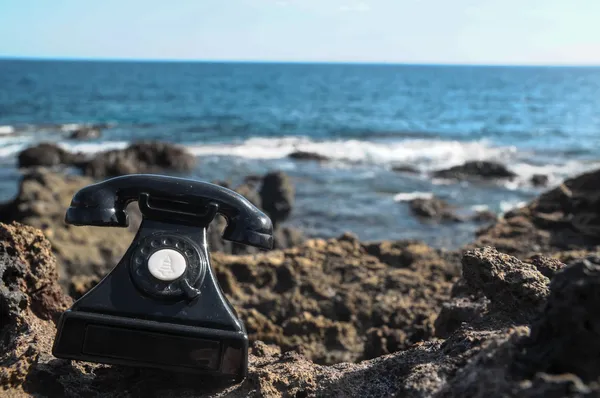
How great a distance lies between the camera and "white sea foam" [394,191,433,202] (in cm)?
A: 1407

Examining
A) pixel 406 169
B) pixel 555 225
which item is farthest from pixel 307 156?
pixel 555 225

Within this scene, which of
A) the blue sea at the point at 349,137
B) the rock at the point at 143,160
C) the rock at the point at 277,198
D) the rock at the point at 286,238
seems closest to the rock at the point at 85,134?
the blue sea at the point at 349,137

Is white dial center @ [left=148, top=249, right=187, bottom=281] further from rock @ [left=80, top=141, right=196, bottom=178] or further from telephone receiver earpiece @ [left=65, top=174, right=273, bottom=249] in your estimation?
rock @ [left=80, top=141, right=196, bottom=178]

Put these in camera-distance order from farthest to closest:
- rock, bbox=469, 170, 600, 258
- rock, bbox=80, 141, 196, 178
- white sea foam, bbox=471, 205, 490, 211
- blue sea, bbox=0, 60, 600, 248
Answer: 1. rock, bbox=80, 141, 196, 178
2. blue sea, bbox=0, 60, 600, 248
3. white sea foam, bbox=471, 205, 490, 211
4. rock, bbox=469, 170, 600, 258

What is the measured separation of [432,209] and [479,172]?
5282 millimetres

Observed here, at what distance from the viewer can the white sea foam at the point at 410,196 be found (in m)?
14.1

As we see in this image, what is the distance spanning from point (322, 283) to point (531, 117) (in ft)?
121

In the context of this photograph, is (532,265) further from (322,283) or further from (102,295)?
(322,283)

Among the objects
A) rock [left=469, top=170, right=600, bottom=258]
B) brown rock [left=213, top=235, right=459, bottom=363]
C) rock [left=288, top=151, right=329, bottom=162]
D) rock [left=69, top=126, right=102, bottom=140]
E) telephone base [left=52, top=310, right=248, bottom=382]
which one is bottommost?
rock [left=69, top=126, right=102, bottom=140]

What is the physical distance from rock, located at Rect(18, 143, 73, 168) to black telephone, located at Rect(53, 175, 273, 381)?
56.2 ft

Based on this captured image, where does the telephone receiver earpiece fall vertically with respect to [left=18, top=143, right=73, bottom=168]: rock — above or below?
above

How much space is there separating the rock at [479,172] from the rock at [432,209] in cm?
401

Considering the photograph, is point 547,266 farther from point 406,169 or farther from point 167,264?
point 406,169

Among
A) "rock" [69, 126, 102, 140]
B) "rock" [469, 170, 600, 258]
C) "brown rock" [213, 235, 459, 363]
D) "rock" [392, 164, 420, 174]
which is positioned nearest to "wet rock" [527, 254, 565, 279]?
"brown rock" [213, 235, 459, 363]
